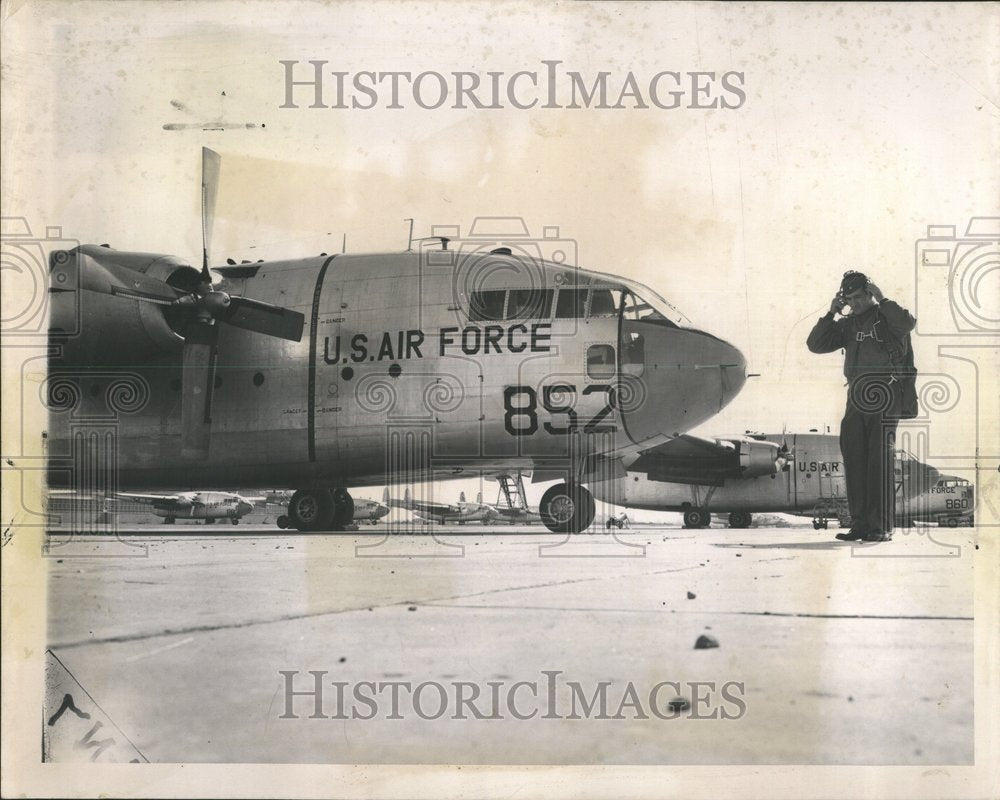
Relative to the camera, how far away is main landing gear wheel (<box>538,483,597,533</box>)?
39.9 ft

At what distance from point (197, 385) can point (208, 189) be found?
9.62 feet

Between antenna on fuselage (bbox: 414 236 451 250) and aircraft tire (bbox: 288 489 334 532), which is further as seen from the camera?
aircraft tire (bbox: 288 489 334 532)

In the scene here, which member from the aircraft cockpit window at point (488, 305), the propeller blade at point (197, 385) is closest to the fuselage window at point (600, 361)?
the aircraft cockpit window at point (488, 305)

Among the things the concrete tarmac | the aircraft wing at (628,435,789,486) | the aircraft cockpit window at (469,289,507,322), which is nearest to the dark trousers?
the concrete tarmac

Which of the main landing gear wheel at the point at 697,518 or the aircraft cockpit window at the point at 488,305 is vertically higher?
the aircraft cockpit window at the point at 488,305

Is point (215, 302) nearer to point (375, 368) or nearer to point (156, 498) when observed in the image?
point (375, 368)

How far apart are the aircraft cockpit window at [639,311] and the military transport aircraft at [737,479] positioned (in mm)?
10795

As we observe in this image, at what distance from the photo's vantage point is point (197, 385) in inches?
472

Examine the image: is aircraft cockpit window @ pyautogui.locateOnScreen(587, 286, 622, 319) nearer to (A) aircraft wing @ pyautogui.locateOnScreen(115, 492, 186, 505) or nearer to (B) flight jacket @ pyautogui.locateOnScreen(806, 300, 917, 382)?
(B) flight jacket @ pyautogui.locateOnScreen(806, 300, 917, 382)

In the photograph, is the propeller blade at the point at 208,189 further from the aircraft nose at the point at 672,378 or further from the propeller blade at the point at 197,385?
the aircraft nose at the point at 672,378

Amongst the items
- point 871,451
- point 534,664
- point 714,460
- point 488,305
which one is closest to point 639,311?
point 488,305

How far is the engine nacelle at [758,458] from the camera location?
25.5 meters

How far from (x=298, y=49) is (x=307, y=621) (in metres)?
5.76

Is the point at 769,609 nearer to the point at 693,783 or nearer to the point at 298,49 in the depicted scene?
the point at 693,783
